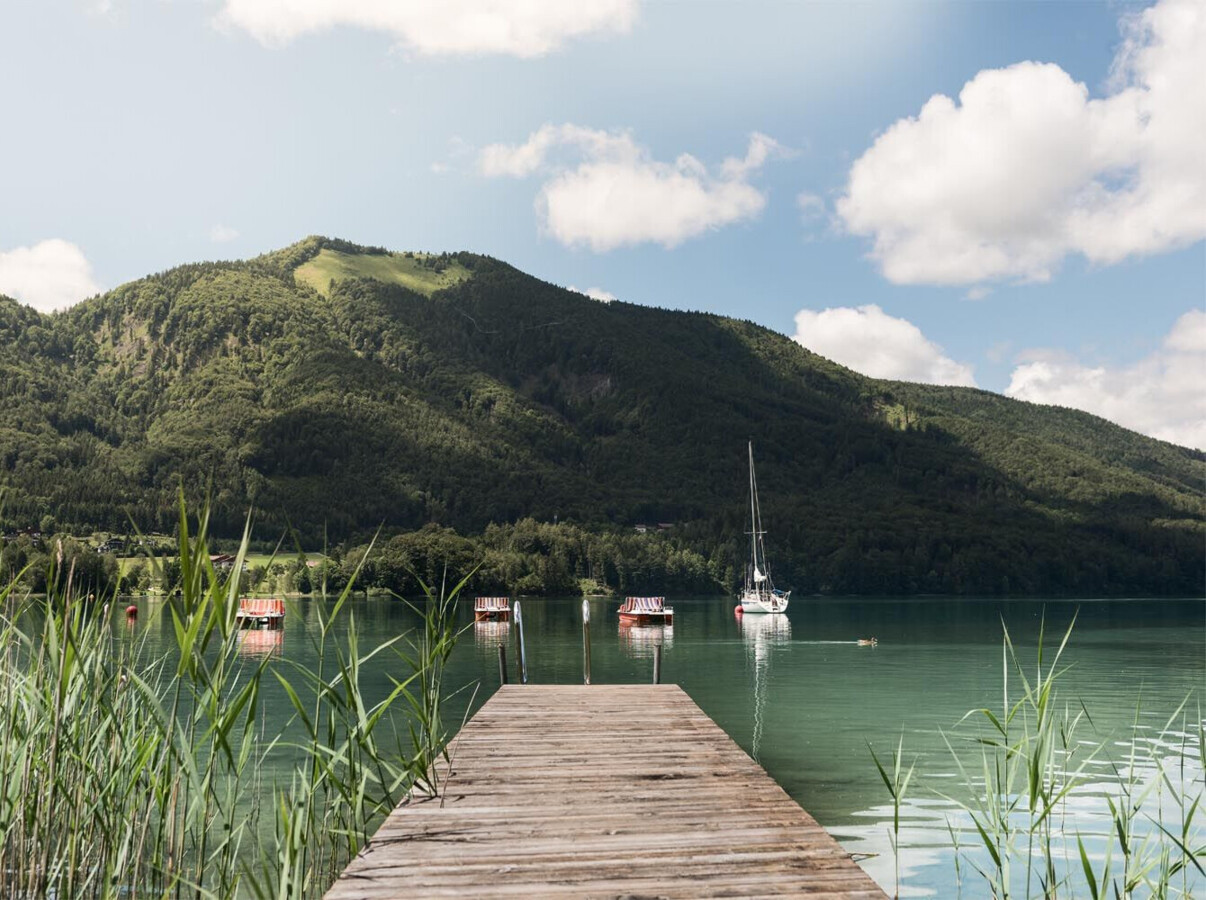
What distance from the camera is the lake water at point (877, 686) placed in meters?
13.9

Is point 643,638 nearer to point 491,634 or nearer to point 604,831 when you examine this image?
point 491,634

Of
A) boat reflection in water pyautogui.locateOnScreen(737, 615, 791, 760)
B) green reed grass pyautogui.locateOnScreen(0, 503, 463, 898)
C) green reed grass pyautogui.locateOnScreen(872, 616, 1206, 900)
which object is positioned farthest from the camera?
boat reflection in water pyautogui.locateOnScreen(737, 615, 791, 760)

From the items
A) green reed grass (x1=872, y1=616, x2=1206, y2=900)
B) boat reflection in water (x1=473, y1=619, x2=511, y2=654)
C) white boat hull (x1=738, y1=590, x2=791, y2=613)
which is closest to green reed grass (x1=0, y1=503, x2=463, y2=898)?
green reed grass (x1=872, y1=616, x2=1206, y2=900)

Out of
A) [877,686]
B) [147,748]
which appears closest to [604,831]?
[147,748]

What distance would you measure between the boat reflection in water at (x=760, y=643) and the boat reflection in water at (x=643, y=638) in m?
4.29

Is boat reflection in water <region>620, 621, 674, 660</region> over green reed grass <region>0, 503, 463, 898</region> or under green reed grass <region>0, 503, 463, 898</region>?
under

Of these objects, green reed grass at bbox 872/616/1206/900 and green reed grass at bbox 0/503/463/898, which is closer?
green reed grass at bbox 0/503/463/898

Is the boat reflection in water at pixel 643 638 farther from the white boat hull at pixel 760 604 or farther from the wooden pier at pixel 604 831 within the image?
the wooden pier at pixel 604 831

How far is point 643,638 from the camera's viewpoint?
5544 cm

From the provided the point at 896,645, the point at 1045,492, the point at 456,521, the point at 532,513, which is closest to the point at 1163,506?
the point at 1045,492

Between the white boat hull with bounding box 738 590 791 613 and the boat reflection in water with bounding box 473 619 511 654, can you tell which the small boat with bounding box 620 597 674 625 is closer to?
the boat reflection in water with bounding box 473 619 511 654

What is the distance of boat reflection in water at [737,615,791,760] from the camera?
25831 mm

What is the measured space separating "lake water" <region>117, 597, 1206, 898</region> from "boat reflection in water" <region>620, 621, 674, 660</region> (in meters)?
0.38

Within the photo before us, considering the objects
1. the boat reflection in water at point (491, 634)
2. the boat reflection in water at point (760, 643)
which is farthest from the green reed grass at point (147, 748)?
the boat reflection in water at point (491, 634)
